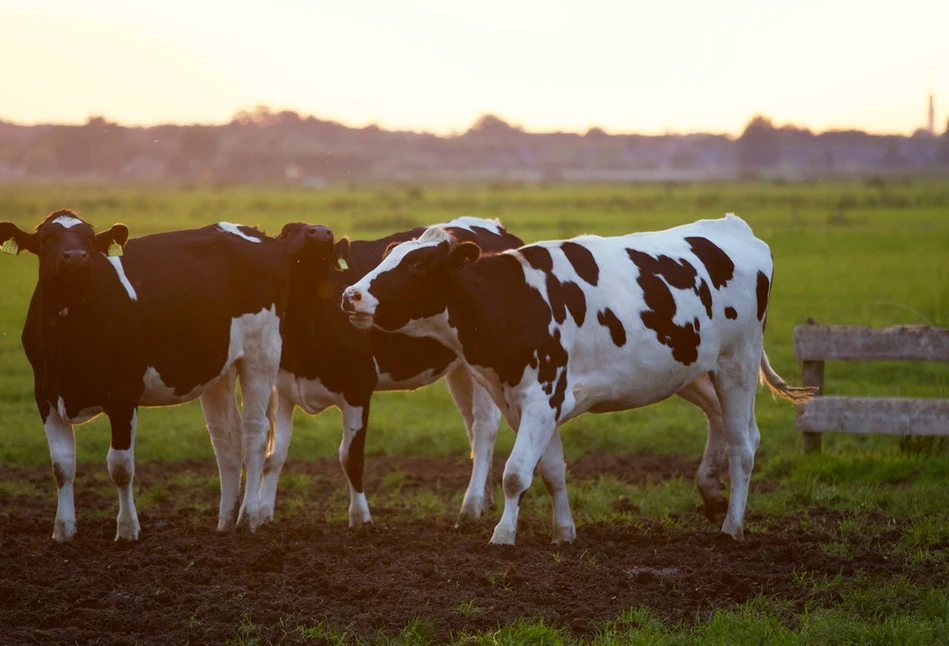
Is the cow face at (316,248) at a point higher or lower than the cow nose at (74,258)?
lower

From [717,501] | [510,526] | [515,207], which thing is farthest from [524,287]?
[515,207]

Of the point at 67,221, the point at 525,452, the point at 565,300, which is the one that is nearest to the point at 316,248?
the point at 67,221

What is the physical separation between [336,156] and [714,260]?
469ft

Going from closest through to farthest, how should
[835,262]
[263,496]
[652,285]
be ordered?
[652,285]
[263,496]
[835,262]

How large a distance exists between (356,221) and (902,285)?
29.9 meters

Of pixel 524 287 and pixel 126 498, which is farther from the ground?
pixel 524 287

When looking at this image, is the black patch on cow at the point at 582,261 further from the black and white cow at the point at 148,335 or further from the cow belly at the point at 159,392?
the cow belly at the point at 159,392

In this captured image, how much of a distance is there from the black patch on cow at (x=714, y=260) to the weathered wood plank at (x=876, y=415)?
265 cm

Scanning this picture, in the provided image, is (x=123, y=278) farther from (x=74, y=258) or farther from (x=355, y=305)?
(x=355, y=305)

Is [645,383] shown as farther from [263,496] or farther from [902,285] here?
[902,285]

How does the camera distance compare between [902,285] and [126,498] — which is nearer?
[126,498]

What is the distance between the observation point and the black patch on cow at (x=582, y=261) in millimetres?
8875

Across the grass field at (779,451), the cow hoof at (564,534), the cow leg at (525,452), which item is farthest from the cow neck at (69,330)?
the cow hoof at (564,534)

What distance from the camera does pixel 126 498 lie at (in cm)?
880
